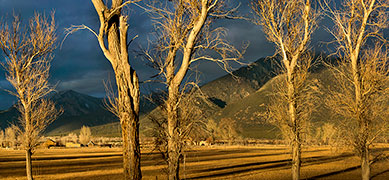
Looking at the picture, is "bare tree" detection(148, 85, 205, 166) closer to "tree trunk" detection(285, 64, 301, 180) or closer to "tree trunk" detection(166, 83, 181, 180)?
"tree trunk" detection(166, 83, 181, 180)

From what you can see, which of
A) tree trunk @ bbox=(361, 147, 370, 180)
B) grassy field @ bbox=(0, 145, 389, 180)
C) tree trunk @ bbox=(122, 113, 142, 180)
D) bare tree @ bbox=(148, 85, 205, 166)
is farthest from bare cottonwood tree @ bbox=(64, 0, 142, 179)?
tree trunk @ bbox=(361, 147, 370, 180)

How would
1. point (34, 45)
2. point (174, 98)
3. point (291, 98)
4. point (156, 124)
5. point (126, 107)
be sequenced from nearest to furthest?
point (126, 107) → point (174, 98) → point (156, 124) → point (291, 98) → point (34, 45)

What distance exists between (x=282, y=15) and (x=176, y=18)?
23.6 feet

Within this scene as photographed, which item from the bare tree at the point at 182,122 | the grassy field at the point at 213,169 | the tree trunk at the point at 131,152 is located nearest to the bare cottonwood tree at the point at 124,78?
the tree trunk at the point at 131,152

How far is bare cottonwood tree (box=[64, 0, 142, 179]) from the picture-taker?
676 cm

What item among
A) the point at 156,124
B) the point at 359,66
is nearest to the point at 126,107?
the point at 156,124

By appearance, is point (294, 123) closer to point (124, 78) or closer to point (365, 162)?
point (365, 162)

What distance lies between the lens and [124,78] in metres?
6.92

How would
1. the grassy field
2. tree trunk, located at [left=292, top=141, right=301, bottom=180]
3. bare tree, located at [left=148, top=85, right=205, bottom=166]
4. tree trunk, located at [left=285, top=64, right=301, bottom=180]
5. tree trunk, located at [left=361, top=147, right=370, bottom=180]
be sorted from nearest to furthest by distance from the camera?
bare tree, located at [left=148, top=85, right=205, bottom=166] < tree trunk, located at [left=361, top=147, right=370, bottom=180] < tree trunk, located at [left=285, top=64, right=301, bottom=180] < tree trunk, located at [left=292, top=141, right=301, bottom=180] < the grassy field

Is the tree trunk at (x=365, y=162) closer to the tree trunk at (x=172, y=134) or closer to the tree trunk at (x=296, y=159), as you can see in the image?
the tree trunk at (x=296, y=159)

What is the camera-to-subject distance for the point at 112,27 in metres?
7.13

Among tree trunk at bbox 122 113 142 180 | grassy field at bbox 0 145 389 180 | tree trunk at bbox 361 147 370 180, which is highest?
tree trunk at bbox 122 113 142 180

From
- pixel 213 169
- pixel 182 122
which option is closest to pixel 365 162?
pixel 182 122

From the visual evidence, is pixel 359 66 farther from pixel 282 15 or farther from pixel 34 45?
pixel 34 45
